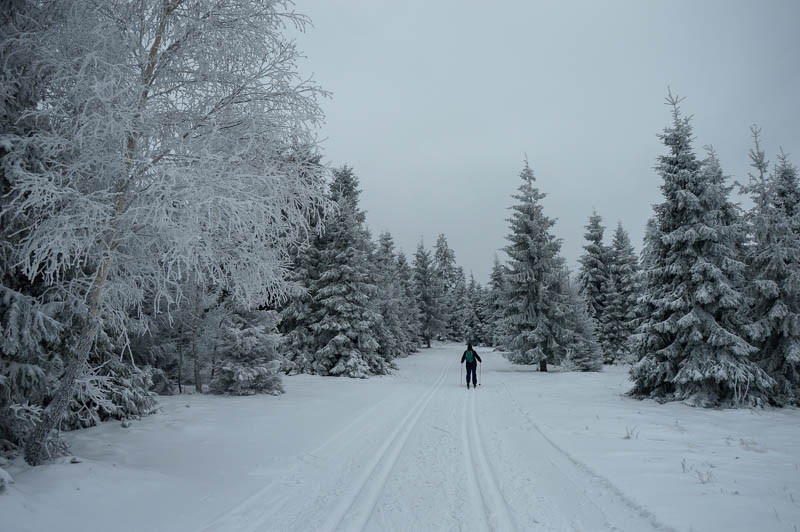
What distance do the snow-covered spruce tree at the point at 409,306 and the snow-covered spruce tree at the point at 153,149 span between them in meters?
30.8

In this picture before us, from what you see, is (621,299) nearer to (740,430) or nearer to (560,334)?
(560,334)

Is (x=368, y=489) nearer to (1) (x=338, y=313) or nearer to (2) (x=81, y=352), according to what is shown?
(2) (x=81, y=352)

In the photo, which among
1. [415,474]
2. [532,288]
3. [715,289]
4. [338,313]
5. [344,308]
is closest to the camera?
[415,474]

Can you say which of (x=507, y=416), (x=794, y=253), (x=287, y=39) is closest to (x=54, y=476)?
(x=287, y=39)

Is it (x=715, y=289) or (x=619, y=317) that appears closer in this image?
(x=715, y=289)

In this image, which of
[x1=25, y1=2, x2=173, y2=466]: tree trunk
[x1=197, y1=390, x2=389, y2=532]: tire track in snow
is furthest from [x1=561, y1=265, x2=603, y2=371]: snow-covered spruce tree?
[x1=25, y1=2, x2=173, y2=466]: tree trunk

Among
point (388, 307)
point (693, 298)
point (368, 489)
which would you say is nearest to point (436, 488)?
point (368, 489)

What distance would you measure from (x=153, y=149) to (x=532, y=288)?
73.1 ft

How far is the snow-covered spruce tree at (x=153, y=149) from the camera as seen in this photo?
471cm

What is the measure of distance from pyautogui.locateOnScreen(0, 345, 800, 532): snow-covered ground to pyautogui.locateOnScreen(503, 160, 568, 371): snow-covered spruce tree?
1323 centimetres

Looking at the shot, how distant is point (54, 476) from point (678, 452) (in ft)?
29.5

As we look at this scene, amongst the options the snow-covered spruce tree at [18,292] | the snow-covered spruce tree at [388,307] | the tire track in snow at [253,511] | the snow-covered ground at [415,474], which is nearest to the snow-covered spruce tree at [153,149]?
the snow-covered spruce tree at [18,292]

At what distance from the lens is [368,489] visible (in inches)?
207

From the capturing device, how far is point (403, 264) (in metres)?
49.6
